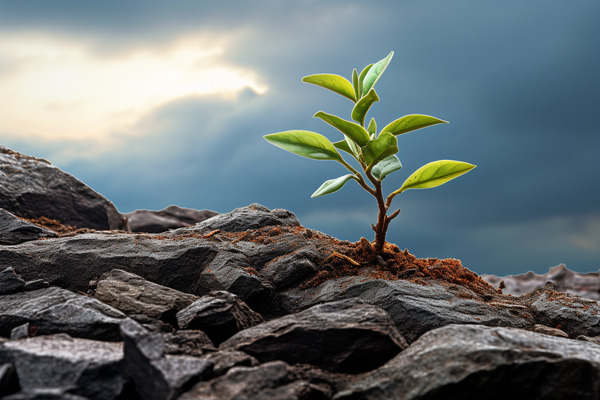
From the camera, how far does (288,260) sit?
4.22 metres

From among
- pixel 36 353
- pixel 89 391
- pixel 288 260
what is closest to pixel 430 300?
pixel 288 260

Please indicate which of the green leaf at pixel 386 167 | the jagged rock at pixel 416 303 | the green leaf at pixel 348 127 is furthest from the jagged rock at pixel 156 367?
the green leaf at pixel 386 167

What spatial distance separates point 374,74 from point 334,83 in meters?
0.42

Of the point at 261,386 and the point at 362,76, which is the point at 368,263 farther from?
the point at 261,386

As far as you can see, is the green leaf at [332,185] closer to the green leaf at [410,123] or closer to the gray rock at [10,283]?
the green leaf at [410,123]

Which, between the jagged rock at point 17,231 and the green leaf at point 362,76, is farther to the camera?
the jagged rock at point 17,231

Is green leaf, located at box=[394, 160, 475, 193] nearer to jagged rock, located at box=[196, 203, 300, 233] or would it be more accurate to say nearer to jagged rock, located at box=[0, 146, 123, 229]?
jagged rock, located at box=[196, 203, 300, 233]

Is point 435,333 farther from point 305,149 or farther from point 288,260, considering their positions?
point 305,149

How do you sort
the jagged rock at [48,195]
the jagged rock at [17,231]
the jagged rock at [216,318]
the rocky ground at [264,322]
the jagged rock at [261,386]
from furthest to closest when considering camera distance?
the jagged rock at [48,195]
the jagged rock at [17,231]
the jagged rock at [216,318]
the rocky ground at [264,322]
the jagged rock at [261,386]

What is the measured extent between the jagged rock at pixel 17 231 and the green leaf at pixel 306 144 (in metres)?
2.86

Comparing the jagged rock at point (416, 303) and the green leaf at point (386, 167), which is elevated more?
the green leaf at point (386, 167)

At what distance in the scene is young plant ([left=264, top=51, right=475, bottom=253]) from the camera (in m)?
3.98

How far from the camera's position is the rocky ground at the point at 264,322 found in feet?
7.73

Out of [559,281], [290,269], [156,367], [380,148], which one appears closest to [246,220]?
[290,269]
